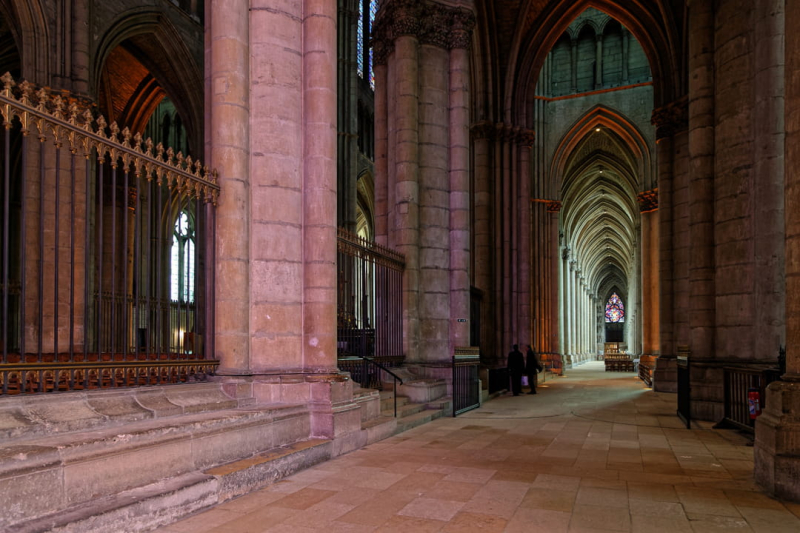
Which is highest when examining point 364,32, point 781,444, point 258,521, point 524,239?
point 364,32

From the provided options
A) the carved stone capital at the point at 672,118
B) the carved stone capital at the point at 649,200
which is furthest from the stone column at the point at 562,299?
the carved stone capital at the point at 672,118

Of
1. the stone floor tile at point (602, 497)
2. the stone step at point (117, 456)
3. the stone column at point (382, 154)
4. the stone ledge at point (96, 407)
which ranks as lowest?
the stone floor tile at point (602, 497)

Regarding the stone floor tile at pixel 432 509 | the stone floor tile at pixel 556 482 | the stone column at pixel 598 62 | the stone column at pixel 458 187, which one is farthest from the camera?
the stone column at pixel 598 62

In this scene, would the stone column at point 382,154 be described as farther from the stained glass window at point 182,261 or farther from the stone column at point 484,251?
the stone column at point 484,251

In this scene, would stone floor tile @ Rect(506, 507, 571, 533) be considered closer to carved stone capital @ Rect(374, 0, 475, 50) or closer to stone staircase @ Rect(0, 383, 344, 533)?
stone staircase @ Rect(0, 383, 344, 533)

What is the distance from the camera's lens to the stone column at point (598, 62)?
124ft

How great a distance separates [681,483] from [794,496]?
41.4 inches

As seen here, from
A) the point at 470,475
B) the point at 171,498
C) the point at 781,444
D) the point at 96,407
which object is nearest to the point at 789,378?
the point at 781,444

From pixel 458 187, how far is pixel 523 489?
29.4 feet

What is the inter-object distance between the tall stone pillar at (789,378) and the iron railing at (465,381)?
6559 mm

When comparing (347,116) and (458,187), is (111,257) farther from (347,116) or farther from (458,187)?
(347,116)

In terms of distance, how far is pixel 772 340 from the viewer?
10.8 metres

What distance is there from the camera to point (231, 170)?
7.52 m

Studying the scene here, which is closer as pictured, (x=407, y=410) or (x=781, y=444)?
(x=781, y=444)
